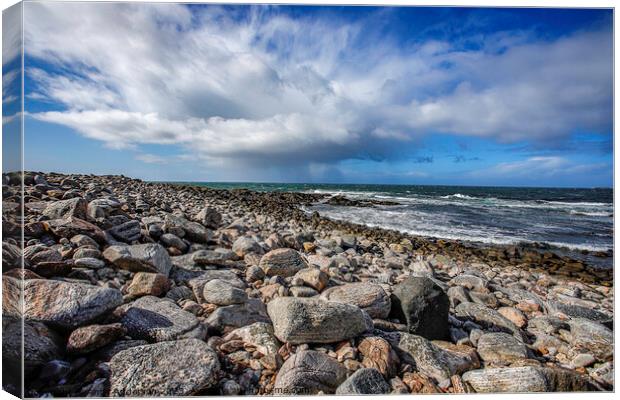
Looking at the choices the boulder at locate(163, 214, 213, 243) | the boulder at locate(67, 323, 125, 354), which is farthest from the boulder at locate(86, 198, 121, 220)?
the boulder at locate(67, 323, 125, 354)

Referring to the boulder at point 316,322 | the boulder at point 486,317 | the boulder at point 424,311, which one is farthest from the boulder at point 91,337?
the boulder at point 486,317

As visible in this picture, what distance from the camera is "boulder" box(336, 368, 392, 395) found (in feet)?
5.32

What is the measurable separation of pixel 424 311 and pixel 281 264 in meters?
1.34

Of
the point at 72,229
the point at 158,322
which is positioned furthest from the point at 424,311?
the point at 72,229

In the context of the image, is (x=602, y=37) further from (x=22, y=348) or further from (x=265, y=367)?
(x=22, y=348)

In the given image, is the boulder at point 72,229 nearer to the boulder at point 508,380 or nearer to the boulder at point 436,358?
the boulder at point 436,358

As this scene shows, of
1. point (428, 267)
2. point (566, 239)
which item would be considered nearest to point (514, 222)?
point (566, 239)

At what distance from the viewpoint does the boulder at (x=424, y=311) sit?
213cm

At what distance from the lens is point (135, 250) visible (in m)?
2.44

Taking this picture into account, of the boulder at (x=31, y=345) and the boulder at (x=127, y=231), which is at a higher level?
the boulder at (x=127, y=231)

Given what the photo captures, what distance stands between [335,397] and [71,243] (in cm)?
245

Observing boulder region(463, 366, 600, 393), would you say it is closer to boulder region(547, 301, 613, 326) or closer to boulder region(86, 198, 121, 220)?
boulder region(547, 301, 613, 326)

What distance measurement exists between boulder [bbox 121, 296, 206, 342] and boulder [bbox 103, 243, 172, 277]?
1.60 ft

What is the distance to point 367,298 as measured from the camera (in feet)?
7.18
